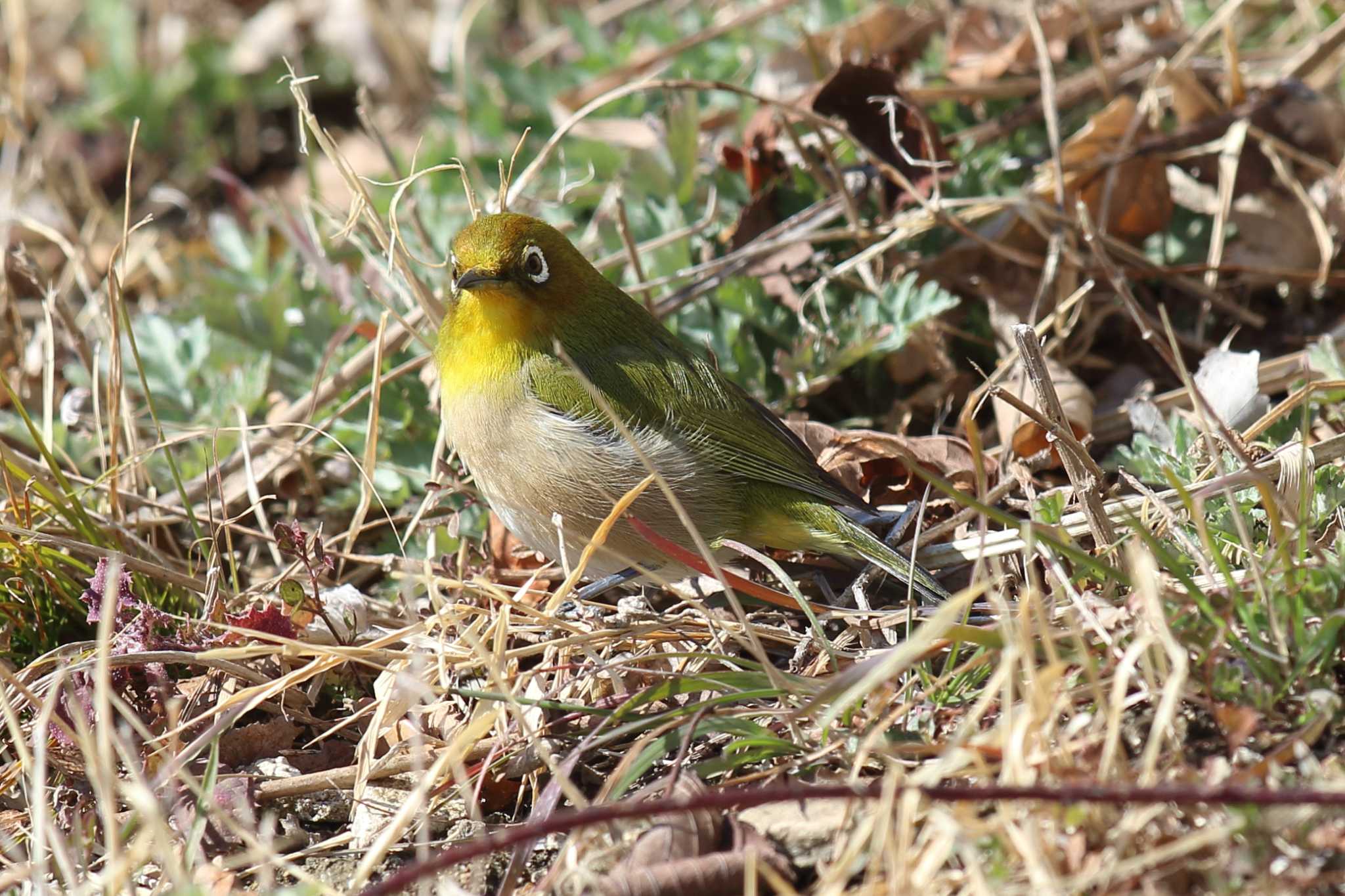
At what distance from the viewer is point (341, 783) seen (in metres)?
3.28

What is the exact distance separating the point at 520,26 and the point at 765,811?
605cm

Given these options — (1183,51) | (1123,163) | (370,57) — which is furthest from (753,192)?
(370,57)

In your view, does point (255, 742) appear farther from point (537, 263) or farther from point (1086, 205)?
point (1086, 205)

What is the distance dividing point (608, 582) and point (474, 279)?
992 millimetres

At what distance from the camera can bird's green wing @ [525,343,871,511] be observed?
387 centimetres

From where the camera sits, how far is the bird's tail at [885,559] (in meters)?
3.55

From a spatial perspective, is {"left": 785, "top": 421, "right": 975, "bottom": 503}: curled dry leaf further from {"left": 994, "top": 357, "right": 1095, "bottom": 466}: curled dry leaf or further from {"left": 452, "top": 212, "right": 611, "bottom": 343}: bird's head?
{"left": 452, "top": 212, "right": 611, "bottom": 343}: bird's head

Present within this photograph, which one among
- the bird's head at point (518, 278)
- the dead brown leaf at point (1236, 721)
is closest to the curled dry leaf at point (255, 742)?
the bird's head at point (518, 278)

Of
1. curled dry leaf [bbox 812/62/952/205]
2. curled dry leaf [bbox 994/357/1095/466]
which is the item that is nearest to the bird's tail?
curled dry leaf [bbox 994/357/1095/466]

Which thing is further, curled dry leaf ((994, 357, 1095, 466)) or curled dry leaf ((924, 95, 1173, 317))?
curled dry leaf ((924, 95, 1173, 317))

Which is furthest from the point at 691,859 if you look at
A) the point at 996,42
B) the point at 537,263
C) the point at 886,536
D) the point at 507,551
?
the point at 996,42

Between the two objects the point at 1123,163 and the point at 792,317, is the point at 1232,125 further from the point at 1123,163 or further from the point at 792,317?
the point at 792,317

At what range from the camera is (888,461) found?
13.9ft

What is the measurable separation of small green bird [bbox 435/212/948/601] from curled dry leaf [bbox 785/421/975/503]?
0.23 meters
